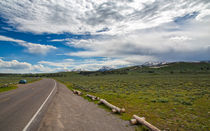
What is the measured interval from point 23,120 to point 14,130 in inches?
55.9

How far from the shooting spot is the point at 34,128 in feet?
21.2

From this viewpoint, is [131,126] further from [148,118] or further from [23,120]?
[23,120]

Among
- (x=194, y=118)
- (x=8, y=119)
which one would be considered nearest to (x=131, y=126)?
(x=194, y=118)

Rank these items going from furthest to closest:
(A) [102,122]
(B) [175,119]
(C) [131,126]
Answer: (B) [175,119] → (A) [102,122] → (C) [131,126]

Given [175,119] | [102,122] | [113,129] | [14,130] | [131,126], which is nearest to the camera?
[14,130]

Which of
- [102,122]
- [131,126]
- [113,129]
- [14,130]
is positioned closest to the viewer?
[14,130]

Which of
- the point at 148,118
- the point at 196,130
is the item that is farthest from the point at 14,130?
the point at 196,130

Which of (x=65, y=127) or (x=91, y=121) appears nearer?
(x=65, y=127)

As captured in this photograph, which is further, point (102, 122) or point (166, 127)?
point (102, 122)

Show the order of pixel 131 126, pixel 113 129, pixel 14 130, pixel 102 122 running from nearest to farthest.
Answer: pixel 14 130, pixel 113 129, pixel 131 126, pixel 102 122

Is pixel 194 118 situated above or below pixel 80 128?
below

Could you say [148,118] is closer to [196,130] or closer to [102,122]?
[196,130]

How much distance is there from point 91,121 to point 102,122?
697 millimetres

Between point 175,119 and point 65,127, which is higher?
point 65,127
